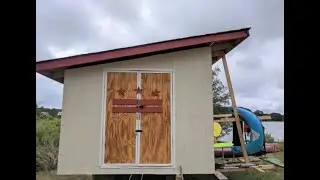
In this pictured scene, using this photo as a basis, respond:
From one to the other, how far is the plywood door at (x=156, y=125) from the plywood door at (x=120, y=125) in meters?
0.09

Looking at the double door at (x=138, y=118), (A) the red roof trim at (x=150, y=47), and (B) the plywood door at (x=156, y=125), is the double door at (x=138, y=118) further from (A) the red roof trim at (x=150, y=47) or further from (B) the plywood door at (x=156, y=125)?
(A) the red roof trim at (x=150, y=47)

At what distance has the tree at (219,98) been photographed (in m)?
3.01

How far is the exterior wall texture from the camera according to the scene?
9.73 ft

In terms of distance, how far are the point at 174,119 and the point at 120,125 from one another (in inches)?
19.7

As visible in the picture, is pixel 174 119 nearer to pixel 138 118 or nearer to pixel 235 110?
pixel 138 118

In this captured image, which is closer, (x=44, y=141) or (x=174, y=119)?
(x=44, y=141)

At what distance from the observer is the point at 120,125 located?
3.05 m

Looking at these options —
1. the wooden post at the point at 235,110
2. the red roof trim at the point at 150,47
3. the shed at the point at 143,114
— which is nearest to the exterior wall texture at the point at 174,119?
the shed at the point at 143,114

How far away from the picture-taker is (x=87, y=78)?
10.1 feet

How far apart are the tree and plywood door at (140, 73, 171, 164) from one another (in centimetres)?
44

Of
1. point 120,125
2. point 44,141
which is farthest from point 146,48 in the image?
point 44,141
